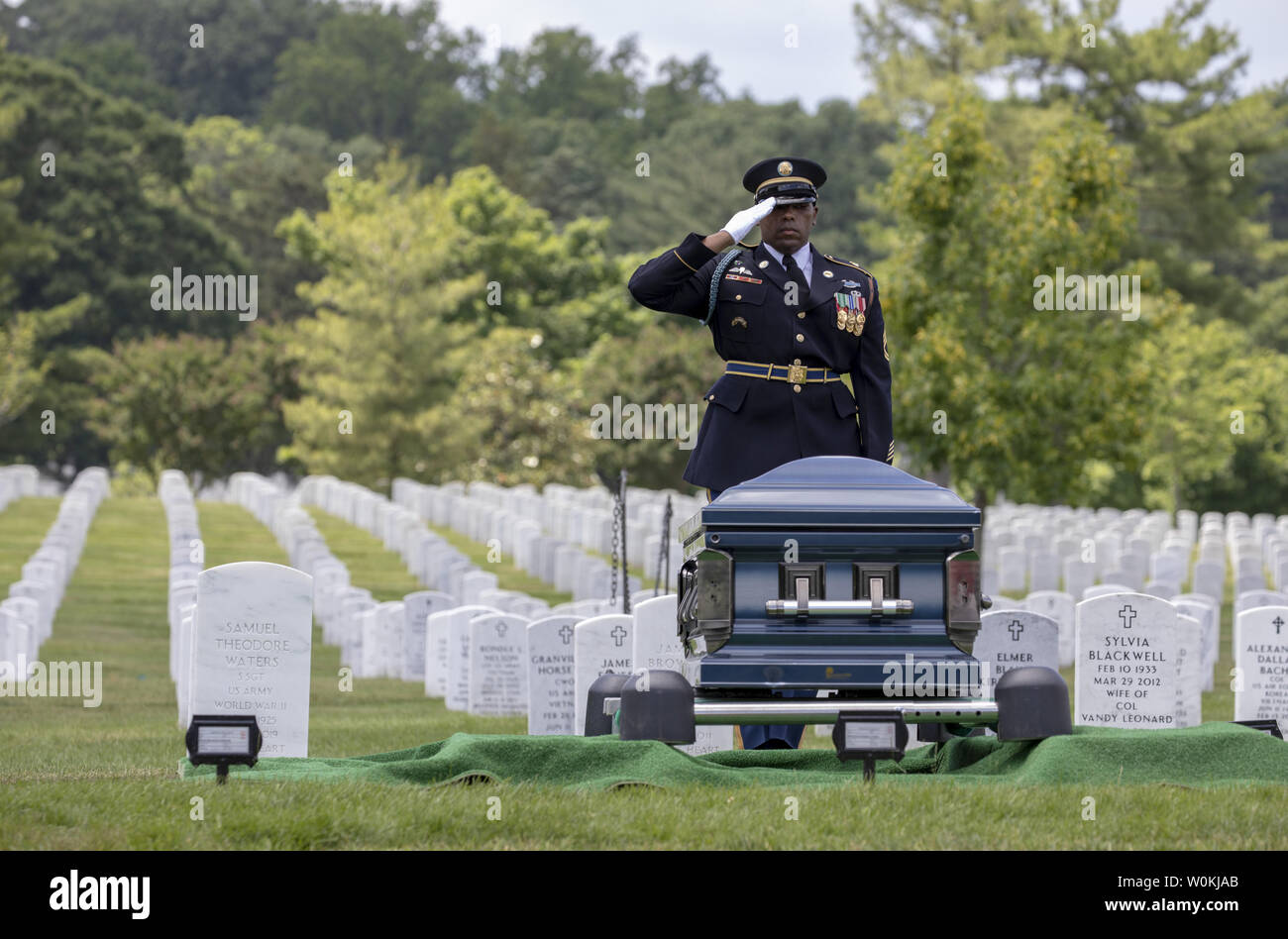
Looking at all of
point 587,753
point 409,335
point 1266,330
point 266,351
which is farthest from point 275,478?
point 587,753

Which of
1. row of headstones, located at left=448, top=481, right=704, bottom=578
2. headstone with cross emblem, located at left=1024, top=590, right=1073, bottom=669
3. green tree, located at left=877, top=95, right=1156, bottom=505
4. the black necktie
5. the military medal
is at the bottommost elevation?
headstone with cross emblem, located at left=1024, top=590, right=1073, bottom=669

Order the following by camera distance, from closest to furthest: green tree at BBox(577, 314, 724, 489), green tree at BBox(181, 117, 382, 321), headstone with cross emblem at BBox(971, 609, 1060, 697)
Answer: headstone with cross emblem at BBox(971, 609, 1060, 697) → green tree at BBox(577, 314, 724, 489) → green tree at BBox(181, 117, 382, 321)

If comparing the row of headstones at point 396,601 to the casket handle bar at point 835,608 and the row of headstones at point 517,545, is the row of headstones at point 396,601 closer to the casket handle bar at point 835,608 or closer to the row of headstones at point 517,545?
the row of headstones at point 517,545

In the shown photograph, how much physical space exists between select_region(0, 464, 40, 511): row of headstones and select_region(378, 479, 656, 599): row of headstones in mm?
6069

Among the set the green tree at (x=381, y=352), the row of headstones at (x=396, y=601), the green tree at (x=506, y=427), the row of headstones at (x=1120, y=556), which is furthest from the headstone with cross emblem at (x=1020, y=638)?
the green tree at (x=381, y=352)

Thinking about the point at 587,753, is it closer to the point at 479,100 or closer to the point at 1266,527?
the point at 1266,527

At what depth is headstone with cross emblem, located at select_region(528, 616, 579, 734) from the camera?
10.5m

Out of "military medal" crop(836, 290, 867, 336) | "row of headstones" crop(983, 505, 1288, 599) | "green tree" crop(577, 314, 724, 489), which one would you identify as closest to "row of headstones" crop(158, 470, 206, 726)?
"military medal" crop(836, 290, 867, 336)

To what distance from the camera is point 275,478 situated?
58719mm

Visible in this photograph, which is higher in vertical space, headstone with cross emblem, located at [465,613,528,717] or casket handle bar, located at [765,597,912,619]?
casket handle bar, located at [765,597,912,619]

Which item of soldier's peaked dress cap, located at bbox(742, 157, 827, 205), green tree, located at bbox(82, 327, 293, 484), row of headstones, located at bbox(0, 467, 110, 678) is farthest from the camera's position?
green tree, located at bbox(82, 327, 293, 484)

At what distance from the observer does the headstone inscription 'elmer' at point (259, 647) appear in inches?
312

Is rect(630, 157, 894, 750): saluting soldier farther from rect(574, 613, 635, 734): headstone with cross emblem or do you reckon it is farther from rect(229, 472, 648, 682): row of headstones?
rect(229, 472, 648, 682): row of headstones

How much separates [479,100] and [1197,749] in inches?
3605
